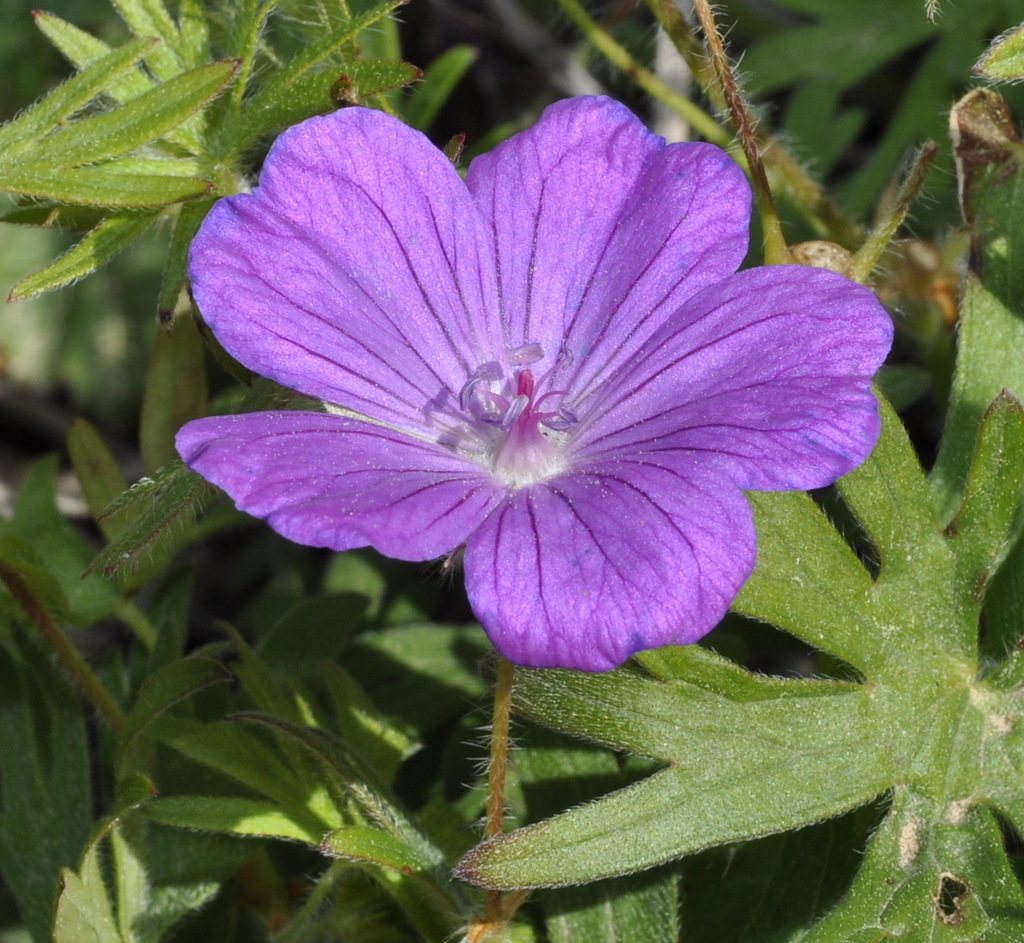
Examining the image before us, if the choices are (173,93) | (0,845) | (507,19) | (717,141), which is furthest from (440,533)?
(507,19)

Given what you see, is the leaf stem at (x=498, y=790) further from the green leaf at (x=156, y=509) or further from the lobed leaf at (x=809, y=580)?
the green leaf at (x=156, y=509)

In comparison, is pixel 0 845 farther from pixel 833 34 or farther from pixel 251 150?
pixel 833 34

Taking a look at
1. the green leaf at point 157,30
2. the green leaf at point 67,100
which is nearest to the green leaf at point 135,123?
the green leaf at point 67,100

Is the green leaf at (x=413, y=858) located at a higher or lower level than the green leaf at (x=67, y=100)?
lower

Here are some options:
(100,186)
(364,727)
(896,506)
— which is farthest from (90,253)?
(896,506)

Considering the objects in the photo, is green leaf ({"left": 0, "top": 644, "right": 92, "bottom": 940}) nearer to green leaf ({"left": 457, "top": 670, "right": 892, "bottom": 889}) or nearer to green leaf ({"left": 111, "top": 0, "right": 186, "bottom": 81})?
green leaf ({"left": 457, "top": 670, "right": 892, "bottom": 889})

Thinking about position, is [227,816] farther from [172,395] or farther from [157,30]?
[157,30]
